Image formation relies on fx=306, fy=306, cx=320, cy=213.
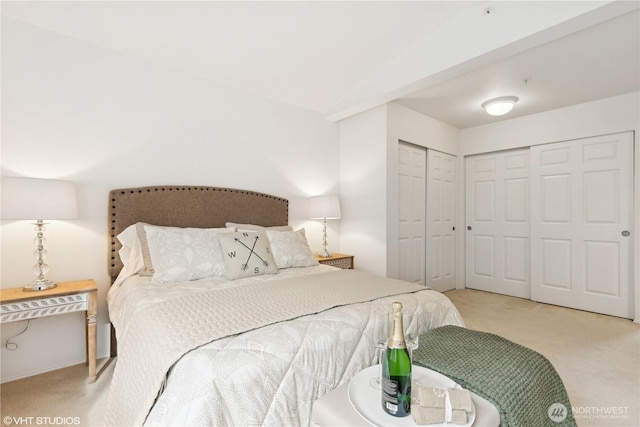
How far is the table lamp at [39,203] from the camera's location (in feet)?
6.07

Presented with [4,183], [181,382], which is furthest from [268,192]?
[181,382]

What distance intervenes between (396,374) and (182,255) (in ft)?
5.49

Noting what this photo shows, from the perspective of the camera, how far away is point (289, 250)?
8.58ft

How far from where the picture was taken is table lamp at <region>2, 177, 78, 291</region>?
72.9 inches

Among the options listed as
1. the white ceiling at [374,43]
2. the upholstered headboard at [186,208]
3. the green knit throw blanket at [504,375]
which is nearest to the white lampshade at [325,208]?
the upholstered headboard at [186,208]

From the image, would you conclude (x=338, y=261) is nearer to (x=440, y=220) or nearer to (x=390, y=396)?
(x=440, y=220)

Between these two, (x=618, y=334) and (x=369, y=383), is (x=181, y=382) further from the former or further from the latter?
(x=618, y=334)

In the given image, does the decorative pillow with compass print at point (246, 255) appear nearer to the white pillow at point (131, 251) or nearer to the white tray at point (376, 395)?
the white pillow at point (131, 251)

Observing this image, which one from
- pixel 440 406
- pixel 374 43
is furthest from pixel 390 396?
pixel 374 43

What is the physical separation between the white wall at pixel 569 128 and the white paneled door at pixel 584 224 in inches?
2.8

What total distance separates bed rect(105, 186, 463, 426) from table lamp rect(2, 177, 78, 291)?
39 centimetres

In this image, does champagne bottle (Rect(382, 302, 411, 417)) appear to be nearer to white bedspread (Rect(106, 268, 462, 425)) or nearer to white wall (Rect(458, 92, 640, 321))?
white bedspread (Rect(106, 268, 462, 425))

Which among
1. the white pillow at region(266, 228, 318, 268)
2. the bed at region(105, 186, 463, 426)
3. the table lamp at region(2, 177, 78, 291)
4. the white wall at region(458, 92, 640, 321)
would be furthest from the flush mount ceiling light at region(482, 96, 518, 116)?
the table lamp at region(2, 177, 78, 291)

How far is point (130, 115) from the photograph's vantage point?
253 centimetres
